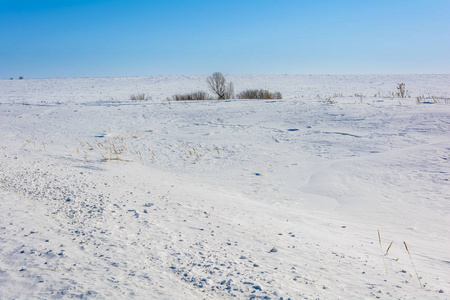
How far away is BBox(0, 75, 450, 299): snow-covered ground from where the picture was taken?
2578 millimetres

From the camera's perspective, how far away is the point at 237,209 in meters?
4.61

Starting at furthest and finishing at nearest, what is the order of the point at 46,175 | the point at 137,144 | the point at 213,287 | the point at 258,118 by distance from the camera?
the point at 258,118
the point at 137,144
the point at 46,175
the point at 213,287

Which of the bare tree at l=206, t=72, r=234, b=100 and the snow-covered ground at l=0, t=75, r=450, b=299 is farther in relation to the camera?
the bare tree at l=206, t=72, r=234, b=100

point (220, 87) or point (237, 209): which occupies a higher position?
point (220, 87)

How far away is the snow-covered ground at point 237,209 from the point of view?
2.58 metres

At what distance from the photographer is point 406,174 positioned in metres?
6.75

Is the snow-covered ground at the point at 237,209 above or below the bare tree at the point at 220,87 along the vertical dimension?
below

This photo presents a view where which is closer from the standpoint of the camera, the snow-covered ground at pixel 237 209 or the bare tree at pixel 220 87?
the snow-covered ground at pixel 237 209

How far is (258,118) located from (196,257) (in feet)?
31.3

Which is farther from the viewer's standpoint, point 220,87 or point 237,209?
point 220,87

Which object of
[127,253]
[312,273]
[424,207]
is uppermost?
[127,253]

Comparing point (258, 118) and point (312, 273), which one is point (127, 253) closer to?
point (312, 273)

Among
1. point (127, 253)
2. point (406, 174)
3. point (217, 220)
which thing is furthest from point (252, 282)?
point (406, 174)

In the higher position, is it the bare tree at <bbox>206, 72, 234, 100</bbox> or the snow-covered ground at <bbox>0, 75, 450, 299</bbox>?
the bare tree at <bbox>206, 72, 234, 100</bbox>
